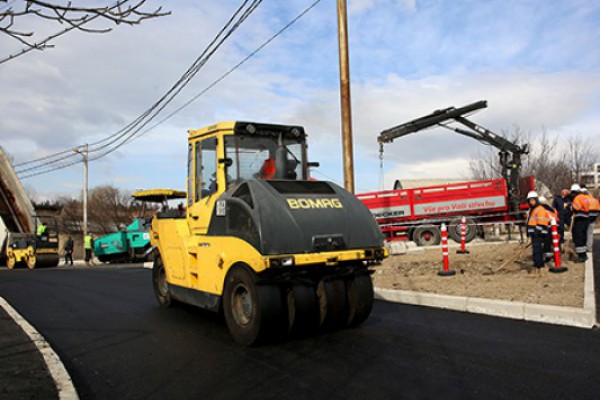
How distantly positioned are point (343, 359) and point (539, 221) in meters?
6.52

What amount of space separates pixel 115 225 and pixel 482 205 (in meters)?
37.1

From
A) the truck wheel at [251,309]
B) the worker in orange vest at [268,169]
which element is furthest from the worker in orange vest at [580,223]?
the truck wheel at [251,309]

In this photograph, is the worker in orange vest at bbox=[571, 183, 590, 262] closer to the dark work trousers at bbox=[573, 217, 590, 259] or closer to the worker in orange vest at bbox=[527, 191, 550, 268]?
the dark work trousers at bbox=[573, 217, 590, 259]

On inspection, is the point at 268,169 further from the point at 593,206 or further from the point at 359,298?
the point at 593,206

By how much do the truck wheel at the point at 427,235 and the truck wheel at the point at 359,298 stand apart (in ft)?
44.4

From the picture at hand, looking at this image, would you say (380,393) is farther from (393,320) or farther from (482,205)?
(482,205)

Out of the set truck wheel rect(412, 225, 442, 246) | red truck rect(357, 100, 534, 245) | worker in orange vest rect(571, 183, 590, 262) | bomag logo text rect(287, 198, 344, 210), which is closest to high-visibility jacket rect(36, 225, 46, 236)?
red truck rect(357, 100, 534, 245)

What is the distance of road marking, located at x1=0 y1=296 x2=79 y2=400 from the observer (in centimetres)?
409

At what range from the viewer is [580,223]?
11.1 meters

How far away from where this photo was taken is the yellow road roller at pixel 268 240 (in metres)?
5.44

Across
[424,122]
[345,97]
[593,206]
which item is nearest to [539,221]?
[593,206]

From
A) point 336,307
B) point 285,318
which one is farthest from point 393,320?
point 285,318

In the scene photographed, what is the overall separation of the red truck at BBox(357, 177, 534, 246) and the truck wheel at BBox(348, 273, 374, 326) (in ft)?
44.0

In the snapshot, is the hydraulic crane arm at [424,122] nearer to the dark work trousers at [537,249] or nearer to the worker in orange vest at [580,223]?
the worker in orange vest at [580,223]
